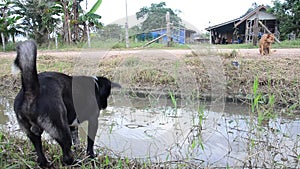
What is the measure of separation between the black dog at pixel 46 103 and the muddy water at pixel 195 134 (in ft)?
1.91

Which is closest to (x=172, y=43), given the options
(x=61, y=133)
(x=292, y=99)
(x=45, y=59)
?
(x=292, y=99)

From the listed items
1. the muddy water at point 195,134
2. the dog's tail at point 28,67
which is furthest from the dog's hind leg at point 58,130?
the muddy water at point 195,134

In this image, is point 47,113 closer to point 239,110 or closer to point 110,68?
point 239,110

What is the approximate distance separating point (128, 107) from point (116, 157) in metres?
2.08

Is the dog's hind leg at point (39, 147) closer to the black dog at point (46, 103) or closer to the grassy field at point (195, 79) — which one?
the black dog at point (46, 103)

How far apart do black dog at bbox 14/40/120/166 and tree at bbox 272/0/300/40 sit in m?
16.8

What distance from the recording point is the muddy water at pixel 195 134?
2326 millimetres

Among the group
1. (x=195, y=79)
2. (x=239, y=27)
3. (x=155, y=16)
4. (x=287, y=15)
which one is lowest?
(x=195, y=79)

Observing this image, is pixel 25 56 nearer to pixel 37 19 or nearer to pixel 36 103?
pixel 36 103

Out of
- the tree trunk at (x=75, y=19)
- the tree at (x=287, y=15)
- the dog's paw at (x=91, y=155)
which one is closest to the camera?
the dog's paw at (x=91, y=155)

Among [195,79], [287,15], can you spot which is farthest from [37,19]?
[195,79]

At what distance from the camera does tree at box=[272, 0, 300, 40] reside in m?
16.0

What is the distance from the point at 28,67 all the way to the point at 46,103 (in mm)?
268

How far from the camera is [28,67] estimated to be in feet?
5.77
